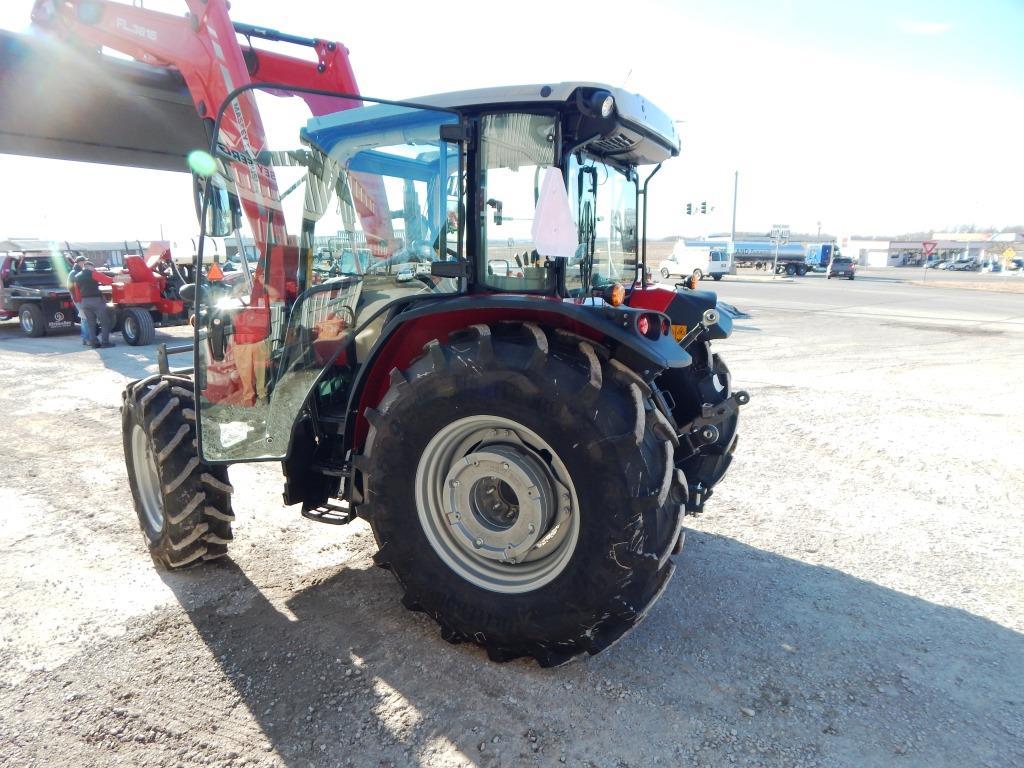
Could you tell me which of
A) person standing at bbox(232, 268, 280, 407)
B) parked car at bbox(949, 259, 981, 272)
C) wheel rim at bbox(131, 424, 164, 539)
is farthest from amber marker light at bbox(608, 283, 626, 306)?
parked car at bbox(949, 259, 981, 272)

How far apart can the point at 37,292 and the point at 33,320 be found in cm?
58

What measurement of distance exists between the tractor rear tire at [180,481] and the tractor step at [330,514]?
48cm

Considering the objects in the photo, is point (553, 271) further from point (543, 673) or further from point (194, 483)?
point (194, 483)

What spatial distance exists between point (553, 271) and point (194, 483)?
2.11 meters

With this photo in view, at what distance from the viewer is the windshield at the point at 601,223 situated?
3.07 metres

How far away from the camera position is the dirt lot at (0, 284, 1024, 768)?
233 centimetres

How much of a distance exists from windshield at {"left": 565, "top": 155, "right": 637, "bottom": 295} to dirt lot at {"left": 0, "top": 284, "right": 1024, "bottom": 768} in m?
1.66

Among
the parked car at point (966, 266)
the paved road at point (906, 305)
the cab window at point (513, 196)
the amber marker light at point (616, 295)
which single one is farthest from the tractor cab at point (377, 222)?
the parked car at point (966, 266)

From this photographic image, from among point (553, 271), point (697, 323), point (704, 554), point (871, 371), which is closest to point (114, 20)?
point (553, 271)

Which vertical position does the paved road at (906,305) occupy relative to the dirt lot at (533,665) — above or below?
above

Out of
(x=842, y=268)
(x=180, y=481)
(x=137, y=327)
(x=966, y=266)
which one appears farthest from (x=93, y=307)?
(x=966, y=266)

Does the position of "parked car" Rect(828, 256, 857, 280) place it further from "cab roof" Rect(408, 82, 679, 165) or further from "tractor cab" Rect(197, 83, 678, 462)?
"tractor cab" Rect(197, 83, 678, 462)

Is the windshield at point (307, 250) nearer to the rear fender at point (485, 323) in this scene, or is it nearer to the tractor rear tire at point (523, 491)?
the rear fender at point (485, 323)

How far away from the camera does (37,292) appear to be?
13.3 m
